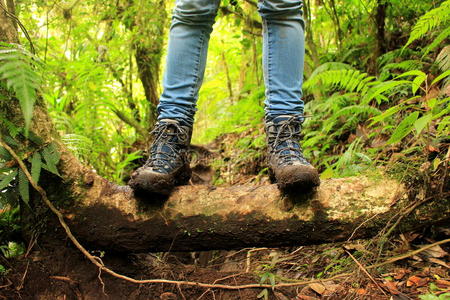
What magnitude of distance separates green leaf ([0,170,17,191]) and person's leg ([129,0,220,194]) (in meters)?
0.61

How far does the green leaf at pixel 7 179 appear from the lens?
4.99 feet

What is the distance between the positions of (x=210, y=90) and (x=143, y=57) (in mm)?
1643

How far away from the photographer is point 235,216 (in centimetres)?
165

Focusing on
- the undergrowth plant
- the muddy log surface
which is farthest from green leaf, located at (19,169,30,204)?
the undergrowth plant

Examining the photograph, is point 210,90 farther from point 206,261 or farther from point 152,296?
point 152,296

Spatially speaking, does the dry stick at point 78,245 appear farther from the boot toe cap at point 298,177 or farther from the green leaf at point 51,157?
Result: the boot toe cap at point 298,177

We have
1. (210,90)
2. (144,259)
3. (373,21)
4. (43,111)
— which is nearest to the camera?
(43,111)

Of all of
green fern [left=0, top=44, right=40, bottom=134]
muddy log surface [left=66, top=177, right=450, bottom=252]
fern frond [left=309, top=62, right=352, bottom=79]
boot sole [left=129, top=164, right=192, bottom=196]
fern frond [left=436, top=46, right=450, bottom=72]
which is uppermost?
green fern [left=0, top=44, right=40, bottom=134]

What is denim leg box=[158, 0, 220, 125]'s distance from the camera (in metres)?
1.84

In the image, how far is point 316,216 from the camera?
1.58 metres

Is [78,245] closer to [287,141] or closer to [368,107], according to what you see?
[287,141]

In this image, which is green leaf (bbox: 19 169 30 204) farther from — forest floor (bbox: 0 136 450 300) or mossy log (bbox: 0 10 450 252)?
forest floor (bbox: 0 136 450 300)

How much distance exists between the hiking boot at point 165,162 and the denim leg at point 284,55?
50 centimetres

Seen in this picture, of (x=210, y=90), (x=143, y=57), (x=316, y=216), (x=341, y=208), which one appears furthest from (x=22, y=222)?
(x=210, y=90)
